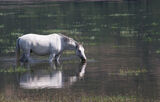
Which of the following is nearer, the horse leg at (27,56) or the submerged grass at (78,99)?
the submerged grass at (78,99)

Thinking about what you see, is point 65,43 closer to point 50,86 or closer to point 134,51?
point 134,51

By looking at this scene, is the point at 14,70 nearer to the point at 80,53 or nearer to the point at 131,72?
the point at 80,53

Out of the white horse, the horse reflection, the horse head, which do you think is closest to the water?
the horse reflection

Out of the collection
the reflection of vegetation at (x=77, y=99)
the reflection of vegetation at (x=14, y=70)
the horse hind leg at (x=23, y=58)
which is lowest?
the horse hind leg at (x=23, y=58)

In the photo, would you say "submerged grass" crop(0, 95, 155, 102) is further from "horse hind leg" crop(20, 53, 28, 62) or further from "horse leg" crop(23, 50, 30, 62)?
"horse hind leg" crop(20, 53, 28, 62)

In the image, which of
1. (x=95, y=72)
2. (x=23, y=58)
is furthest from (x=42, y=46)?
(x=95, y=72)

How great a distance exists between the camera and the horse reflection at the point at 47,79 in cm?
1814

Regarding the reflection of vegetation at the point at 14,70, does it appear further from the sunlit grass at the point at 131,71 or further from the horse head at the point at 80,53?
the sunlit grass at the point at 131,71

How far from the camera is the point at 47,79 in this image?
63.0 ft

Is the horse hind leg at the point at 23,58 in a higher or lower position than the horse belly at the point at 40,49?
lower

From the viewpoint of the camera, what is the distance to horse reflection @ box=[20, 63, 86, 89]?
59.5 feet

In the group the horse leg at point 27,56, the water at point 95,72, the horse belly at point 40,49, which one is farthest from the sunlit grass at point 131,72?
the horse leg at point 27,56

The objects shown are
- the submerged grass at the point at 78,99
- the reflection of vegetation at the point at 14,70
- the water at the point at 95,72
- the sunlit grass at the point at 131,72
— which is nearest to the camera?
the submerged grass at the point at 78,99

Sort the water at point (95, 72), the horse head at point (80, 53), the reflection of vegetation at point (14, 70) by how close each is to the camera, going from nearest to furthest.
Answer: the water at point (95, 72) → the reflection of vegetation at point (14, 70) → the horse head at point (80, 53)
